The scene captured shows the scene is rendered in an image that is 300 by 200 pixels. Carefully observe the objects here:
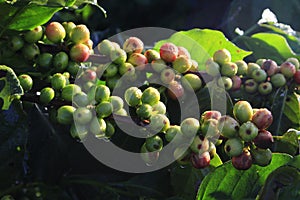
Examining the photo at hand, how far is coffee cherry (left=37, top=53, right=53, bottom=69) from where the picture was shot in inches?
31.4

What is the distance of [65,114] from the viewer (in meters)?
0.73

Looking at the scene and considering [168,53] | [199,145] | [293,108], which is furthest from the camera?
[293,108]

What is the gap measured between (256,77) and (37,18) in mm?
317

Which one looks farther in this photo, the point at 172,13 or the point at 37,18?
the point at 172,13

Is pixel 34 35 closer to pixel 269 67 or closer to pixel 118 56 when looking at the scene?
pixel 118 56

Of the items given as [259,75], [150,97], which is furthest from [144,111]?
[259,75]

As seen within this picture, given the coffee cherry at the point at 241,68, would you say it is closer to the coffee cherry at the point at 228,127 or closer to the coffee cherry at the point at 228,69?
the coffee cherry at the point at 228,69

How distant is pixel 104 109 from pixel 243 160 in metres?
0.17

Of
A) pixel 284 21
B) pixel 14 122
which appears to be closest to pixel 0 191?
pixel 14 122

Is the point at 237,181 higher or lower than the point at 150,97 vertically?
lower

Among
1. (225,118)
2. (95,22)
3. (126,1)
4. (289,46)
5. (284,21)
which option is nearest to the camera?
(225,118)

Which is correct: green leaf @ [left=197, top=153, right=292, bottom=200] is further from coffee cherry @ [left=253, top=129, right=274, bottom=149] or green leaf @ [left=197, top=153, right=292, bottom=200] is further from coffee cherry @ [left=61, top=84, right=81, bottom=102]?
coffee cherry @ [left=61, top=84, right=81, bottom=102]

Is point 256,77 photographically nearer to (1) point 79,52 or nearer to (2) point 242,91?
(2) point 242,91

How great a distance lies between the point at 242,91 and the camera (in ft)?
2.93
